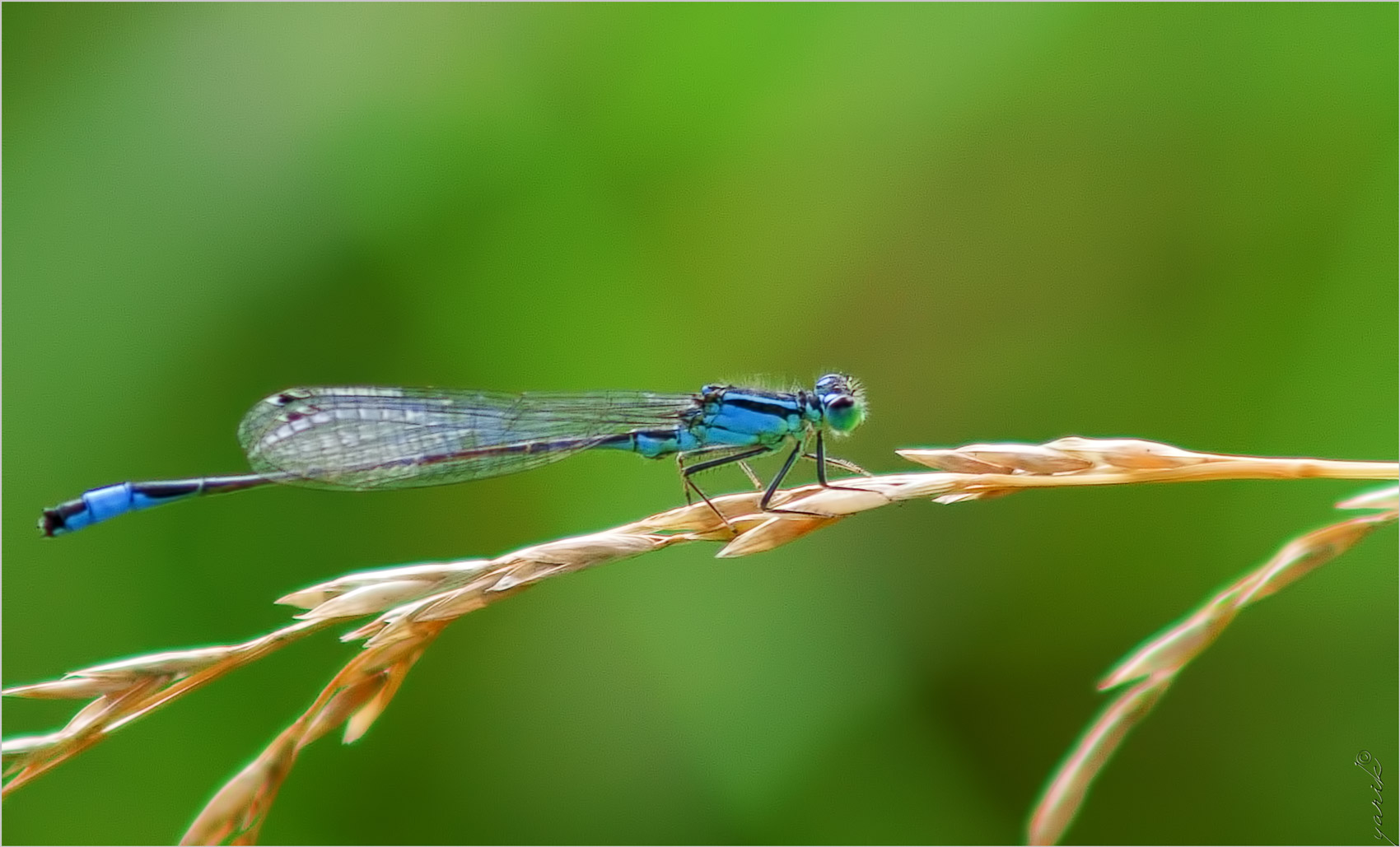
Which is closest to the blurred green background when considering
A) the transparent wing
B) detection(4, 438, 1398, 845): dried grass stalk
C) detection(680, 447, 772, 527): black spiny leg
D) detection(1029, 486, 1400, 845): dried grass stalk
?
detection(680, 447, 772, 527): black spiny leg

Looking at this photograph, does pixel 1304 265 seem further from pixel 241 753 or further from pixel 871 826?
pixel 241 753

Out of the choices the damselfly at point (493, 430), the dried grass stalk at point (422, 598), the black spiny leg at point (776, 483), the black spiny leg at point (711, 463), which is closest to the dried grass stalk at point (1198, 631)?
the dried grass stalk at point (422, 598)

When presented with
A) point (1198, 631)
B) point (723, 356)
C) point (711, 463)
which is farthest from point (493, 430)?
Result: point (1198, 631)

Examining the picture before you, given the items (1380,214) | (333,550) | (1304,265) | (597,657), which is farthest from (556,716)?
(1380,214)

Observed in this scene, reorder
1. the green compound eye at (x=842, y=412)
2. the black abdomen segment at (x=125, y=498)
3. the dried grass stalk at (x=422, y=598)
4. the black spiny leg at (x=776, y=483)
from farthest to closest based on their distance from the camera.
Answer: the green compound eye at (x=842, y=412) < the black abdomen segment at (x=125, y=498) < the black spiny leg at (x=776, y=483) < the dried grass stalk at (x=422, y=598)

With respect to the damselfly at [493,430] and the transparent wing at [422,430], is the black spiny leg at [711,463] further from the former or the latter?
the transparent wing at [422,430]

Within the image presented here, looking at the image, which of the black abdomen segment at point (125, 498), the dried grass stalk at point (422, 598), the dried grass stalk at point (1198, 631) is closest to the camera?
the dried grass stalk at point (1198, 631)
